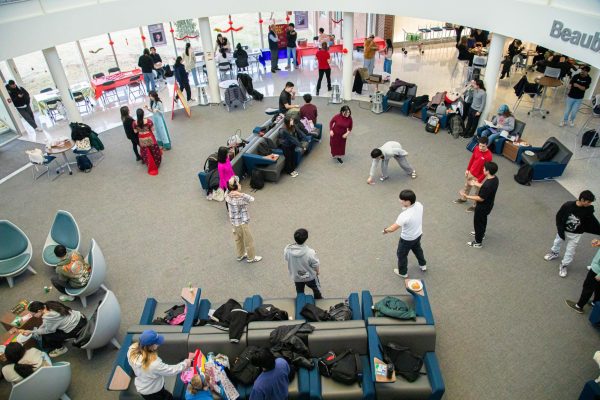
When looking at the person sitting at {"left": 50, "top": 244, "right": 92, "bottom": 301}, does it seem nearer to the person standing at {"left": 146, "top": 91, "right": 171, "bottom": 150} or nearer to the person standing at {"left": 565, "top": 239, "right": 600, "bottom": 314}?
the person standing at {"left": 146, "top": 91, "right": 171, "bottom": 150}

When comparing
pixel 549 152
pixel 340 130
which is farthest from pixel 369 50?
pixel 549 152

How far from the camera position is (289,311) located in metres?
5.78

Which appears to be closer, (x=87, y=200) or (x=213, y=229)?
(x=213, y=229)

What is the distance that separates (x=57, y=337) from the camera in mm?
5688

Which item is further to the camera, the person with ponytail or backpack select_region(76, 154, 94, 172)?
backpack select_region(76, 154, 94, 172)

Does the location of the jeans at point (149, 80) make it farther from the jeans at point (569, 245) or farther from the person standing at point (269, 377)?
the jeans at point (569, 245)

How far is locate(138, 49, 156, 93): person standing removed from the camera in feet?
44.9

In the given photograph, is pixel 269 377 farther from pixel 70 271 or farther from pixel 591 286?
pixel 591 286

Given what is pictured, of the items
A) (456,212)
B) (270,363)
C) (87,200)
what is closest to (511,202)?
(456,212)

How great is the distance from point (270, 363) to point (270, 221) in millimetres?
4511

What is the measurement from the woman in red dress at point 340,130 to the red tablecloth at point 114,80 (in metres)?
8.10

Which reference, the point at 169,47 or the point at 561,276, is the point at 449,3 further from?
the point at 169,47

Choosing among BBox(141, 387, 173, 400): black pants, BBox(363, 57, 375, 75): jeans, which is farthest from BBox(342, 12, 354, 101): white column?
BBox(141, 387, 173, 400): black pants

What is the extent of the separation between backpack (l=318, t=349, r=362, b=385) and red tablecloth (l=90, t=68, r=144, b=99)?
40.1 ft
